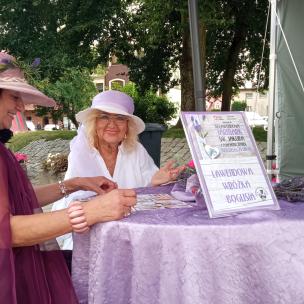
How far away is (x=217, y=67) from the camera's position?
18.0 m

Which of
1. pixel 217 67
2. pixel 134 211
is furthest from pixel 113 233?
pixel 217 67

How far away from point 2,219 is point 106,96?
5.40ft

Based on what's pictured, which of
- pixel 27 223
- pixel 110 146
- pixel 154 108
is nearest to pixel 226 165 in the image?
pixel 27 223

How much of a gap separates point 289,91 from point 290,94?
4 centimetres

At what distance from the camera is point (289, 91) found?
5.88 metres

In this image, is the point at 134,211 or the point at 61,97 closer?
the point at 134,211

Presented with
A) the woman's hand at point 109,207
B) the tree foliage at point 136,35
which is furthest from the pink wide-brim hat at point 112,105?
the tree foliage at point 136,35

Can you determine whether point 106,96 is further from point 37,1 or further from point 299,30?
point 37,1

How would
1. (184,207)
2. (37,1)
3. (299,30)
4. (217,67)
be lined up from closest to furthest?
(184,207) → (299,30) → (37,1) → (217,67)

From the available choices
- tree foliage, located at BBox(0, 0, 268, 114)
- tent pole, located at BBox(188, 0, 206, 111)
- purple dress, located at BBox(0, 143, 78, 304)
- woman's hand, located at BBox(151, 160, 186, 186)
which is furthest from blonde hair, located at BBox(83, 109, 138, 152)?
tree foliage, located at BBox(0, 0, 268, 114)

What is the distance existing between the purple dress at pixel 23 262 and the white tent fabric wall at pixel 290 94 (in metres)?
4.43

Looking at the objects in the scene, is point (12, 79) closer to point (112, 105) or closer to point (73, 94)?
point (112, 105)

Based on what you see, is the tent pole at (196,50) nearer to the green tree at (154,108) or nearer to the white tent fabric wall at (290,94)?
the white tent fabric wall at (290,94)

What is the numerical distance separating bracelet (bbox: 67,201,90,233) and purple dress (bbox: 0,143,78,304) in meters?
0.21
